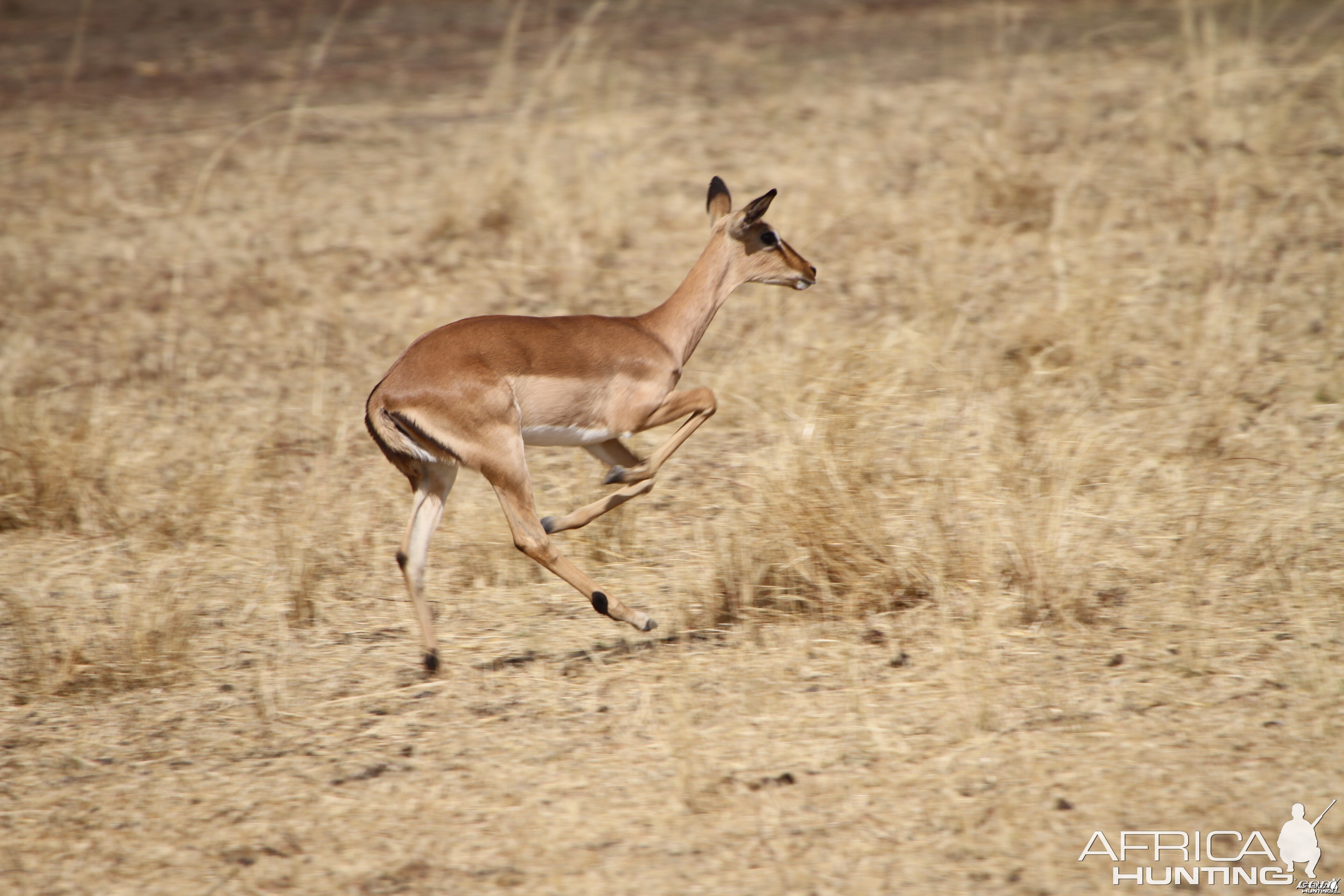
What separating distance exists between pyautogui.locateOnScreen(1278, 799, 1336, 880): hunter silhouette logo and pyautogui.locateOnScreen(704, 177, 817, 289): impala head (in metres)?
3.05

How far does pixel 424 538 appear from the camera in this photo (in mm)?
5562

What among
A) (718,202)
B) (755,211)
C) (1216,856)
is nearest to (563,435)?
→ (755,211)

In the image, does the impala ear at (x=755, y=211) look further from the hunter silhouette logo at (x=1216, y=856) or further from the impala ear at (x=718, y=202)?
the hunter silhouette logo at (x=1216, y=856)

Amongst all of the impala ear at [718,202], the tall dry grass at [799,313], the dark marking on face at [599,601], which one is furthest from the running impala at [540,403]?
the tall dry grass at [799,313]

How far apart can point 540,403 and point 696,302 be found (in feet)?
3.19

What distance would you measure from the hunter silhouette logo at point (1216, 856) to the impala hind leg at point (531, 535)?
2.02m

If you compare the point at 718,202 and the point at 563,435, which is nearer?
the point at 563,435

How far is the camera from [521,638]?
5.76 metres

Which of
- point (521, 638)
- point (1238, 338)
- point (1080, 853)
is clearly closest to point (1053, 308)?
point (1238, 338)

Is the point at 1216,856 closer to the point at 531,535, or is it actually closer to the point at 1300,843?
the point at 1300,843

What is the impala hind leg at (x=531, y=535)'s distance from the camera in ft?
17.8

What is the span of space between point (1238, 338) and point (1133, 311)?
0.66m

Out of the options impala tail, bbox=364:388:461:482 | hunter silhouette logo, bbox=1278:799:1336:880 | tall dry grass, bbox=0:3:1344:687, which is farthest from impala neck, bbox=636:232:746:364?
hunter silhouette logo, bbox=1278:799:1336:880

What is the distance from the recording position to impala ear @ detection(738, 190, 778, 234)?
19.4 feet
